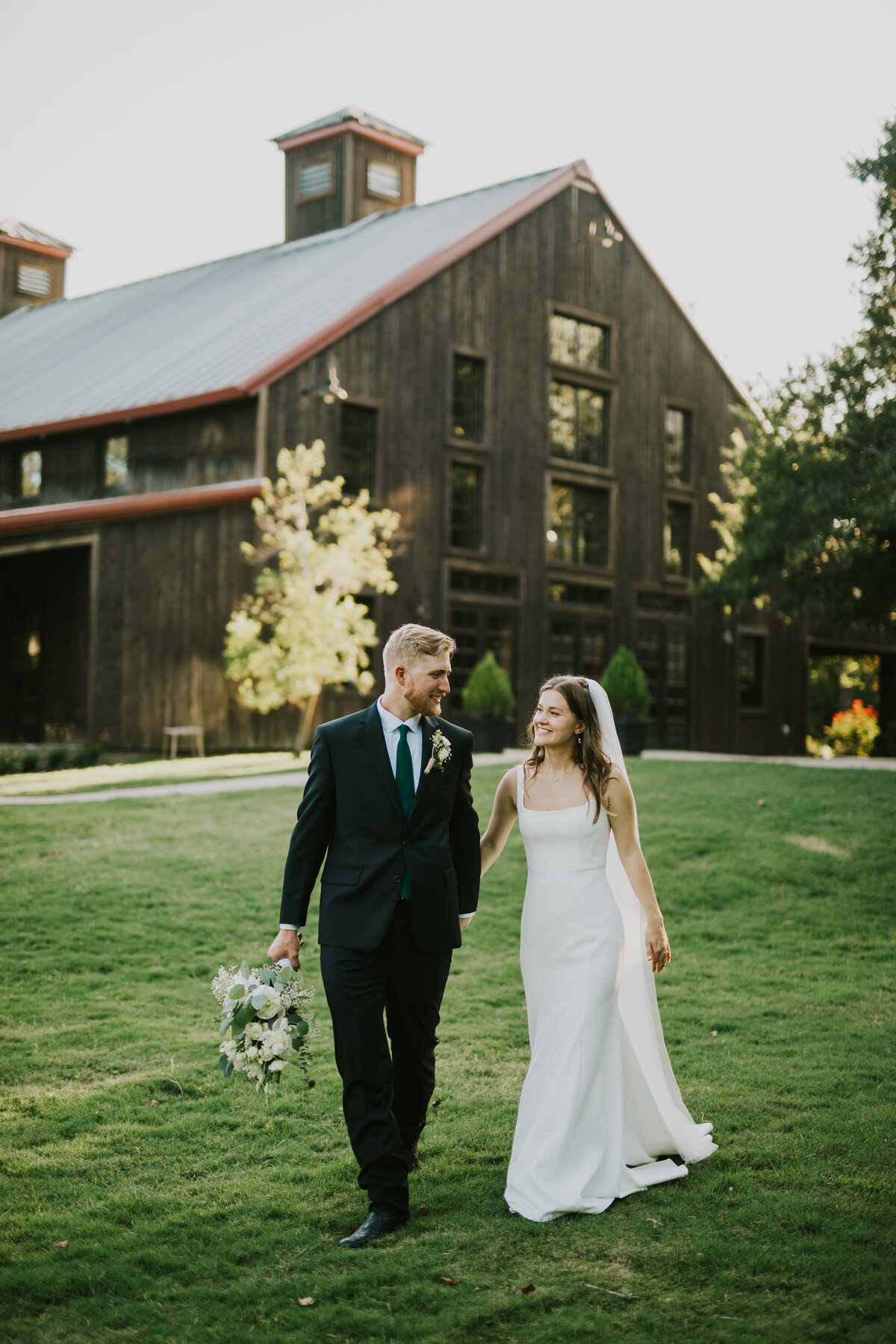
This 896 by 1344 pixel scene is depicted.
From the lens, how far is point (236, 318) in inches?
923

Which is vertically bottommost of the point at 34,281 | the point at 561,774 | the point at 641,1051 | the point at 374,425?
the point at 641,1051

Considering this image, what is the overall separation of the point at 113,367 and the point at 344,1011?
2100 cm

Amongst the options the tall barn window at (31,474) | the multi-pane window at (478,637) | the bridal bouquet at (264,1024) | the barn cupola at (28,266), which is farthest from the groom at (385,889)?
the barn cupola at (28,266)

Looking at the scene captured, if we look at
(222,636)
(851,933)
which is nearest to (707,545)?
(222,636)

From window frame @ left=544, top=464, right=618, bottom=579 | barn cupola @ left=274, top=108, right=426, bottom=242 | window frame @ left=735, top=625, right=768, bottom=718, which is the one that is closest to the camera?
window frame @ left=544, top=464, right=618, bottom=579

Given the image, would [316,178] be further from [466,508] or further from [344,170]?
[466,508]

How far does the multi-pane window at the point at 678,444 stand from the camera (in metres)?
26.5

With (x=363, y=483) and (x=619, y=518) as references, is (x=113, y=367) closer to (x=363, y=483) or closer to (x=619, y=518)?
(x=363, y=483)

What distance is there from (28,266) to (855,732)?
24.9 metres

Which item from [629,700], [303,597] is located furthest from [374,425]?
[629,700]

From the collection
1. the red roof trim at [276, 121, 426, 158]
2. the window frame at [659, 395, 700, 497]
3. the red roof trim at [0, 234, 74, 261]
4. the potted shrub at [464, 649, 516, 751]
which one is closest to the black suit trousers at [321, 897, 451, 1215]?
the potted shrub at [464, 649, 516, 751]

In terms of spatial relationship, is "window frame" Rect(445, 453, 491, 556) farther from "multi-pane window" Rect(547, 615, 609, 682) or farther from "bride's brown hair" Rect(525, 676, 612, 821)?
"bride's brown hair" Rect(525, 676, 612, 821)

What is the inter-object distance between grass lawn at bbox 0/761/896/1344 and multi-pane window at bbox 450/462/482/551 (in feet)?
39.5

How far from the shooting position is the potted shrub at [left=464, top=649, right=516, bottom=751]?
1897 cm
